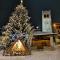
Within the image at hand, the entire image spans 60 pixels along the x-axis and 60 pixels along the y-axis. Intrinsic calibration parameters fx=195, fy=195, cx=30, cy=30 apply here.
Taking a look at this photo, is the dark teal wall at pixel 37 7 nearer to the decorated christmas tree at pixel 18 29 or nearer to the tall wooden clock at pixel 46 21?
the tall wooden clock at pixel 46 21

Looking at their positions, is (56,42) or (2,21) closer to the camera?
(56,42)

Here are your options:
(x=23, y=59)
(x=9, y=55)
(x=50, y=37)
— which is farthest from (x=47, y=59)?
(x=50, y=37)

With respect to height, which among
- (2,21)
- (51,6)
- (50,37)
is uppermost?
(51,6)

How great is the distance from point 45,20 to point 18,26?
427cm

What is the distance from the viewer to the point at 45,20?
11.2 m

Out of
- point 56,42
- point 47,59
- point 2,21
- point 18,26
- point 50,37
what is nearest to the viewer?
point 47,59

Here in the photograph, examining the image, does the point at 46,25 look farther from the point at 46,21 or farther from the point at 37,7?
the point at 37,7

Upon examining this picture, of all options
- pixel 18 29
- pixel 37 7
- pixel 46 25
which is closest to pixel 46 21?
pixel 46 25

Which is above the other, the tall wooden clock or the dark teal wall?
the dark teal wall

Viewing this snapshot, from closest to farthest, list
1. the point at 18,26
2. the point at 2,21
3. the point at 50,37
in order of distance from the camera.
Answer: the point at 18,26
the point at 50,37
the point at 2,21

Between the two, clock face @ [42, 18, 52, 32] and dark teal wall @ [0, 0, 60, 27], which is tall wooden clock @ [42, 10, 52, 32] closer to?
clock face @ [42, 18, 52, 32]

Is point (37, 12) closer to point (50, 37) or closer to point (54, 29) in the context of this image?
point (54, 29)

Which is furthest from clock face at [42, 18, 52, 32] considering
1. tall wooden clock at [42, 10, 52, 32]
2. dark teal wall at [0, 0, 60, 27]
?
dark teal wall at [0, 0, 60, 27]

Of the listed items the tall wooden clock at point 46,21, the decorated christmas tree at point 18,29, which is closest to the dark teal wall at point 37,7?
the tall wooden clock at point 46,21
